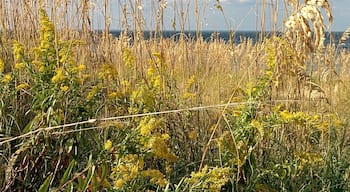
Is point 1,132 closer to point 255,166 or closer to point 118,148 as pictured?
point 118,148

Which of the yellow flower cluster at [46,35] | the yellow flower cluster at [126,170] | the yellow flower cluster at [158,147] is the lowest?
the yellow flower cluster at [126,170]

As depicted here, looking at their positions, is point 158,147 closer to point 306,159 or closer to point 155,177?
point 155,177

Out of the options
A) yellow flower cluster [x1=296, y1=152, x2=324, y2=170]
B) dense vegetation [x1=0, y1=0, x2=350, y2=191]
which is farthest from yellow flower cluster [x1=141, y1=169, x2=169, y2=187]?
yellow flower cluster [x1=296, y1=152, x2=324, y2=170]

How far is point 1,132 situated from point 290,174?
3.29 feet

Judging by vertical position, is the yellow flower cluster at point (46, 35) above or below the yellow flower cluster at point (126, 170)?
above

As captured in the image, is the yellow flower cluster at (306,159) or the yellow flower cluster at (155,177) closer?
the yellow flower cluster at (155,177)

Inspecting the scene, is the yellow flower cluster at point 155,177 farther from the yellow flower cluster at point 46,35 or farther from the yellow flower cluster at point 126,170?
the yellow flower cluster at point 46,35

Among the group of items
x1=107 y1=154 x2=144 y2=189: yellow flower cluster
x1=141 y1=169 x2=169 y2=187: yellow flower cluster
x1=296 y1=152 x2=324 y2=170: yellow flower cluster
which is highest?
x1=107 y1=154 x2=144 y2=189: yellow flower cluster

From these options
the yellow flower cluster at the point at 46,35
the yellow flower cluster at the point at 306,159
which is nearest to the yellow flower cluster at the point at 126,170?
the yellow flower cluster at the point at 46,35

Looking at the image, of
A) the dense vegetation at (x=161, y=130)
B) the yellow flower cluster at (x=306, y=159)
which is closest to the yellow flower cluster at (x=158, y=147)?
the dense vegetation at (x=161, y=130)

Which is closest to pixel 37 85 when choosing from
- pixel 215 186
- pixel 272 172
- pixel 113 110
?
pixel 113 110

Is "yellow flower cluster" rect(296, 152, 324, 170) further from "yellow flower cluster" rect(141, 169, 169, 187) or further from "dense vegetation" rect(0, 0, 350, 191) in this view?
"yellow flower cluster" rect(141, 169, 169, 187)

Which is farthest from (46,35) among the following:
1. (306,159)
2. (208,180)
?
(306,159)

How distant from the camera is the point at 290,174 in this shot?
5.96ft
